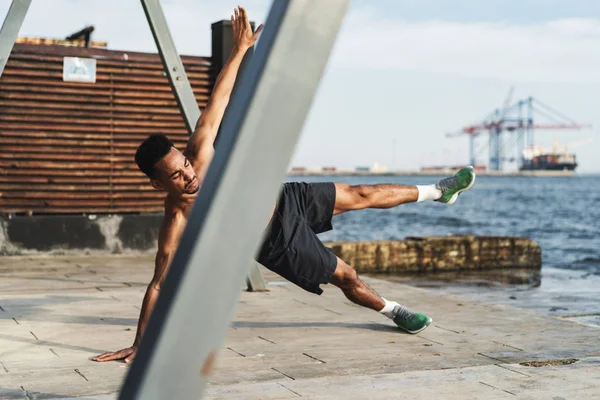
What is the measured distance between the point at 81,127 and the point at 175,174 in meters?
7.10

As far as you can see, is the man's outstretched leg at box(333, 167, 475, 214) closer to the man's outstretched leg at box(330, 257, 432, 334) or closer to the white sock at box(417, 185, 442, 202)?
the white sock at box(417, 185, 442, 202)

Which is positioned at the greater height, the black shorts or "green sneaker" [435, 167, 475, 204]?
"green sneaker" [435, 167, 475, 204]

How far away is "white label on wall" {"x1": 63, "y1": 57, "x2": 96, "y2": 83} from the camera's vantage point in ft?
37.2

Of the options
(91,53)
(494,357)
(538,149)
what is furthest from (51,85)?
(538,149)

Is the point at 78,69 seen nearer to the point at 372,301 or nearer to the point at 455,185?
the point at 372,301

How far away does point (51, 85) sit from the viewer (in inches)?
445

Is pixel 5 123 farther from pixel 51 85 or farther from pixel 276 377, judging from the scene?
pixel 276 377

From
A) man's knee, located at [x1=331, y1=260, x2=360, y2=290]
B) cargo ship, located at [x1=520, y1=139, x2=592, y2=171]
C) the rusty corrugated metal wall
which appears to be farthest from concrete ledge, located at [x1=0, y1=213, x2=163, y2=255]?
cargo ship, located at [x1=520, y1=139, x2=592, y2=171]

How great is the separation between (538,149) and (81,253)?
156 metres

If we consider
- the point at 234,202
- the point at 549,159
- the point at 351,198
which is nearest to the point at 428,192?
the point at 351,198

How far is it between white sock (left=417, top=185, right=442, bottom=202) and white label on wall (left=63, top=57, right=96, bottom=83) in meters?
7.00

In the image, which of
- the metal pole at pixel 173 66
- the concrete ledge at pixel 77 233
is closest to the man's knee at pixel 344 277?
the metal pole at pixel 173 66

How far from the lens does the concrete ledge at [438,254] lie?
12945 mm

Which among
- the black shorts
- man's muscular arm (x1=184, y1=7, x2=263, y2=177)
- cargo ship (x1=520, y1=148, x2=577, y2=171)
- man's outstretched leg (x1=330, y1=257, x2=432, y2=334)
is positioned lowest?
man's outstretched leg (x1=330, y1=257, x2=432, y2=334)
